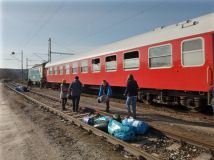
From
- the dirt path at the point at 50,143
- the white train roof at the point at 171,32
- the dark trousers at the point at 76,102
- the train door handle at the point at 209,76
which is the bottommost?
the dirt path at the point at 50,143

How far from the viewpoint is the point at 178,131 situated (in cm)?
893

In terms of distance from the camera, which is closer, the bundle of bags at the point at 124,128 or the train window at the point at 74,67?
the bundle of bags at the point at 124,128

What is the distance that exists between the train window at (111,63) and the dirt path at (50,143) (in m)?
6.58

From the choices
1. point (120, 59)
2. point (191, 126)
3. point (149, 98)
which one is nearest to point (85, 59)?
point (120, 59)

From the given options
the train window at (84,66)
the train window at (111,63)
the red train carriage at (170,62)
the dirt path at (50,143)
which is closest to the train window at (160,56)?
the red train carriage at (170,62)

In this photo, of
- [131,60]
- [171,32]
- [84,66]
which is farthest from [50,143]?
[84,66]

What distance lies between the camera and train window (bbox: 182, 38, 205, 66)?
1077cm

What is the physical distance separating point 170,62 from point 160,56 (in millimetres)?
754

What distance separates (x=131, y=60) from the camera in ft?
50.2

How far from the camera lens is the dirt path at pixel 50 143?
270 inches

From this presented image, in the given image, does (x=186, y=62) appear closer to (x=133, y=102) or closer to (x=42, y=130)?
(x=133, y=102)

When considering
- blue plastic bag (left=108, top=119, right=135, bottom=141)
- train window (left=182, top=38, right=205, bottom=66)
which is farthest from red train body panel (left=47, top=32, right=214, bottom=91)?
blue plastic bag (left=108, top=119, right=135, bottom=141)

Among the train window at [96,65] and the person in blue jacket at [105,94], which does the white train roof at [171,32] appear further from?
the person in blue jacket at [105,94]

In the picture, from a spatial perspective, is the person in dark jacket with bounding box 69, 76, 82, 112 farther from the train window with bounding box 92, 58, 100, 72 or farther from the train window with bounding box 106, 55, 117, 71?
the train window with bounding box 92, 58, 100, 72
